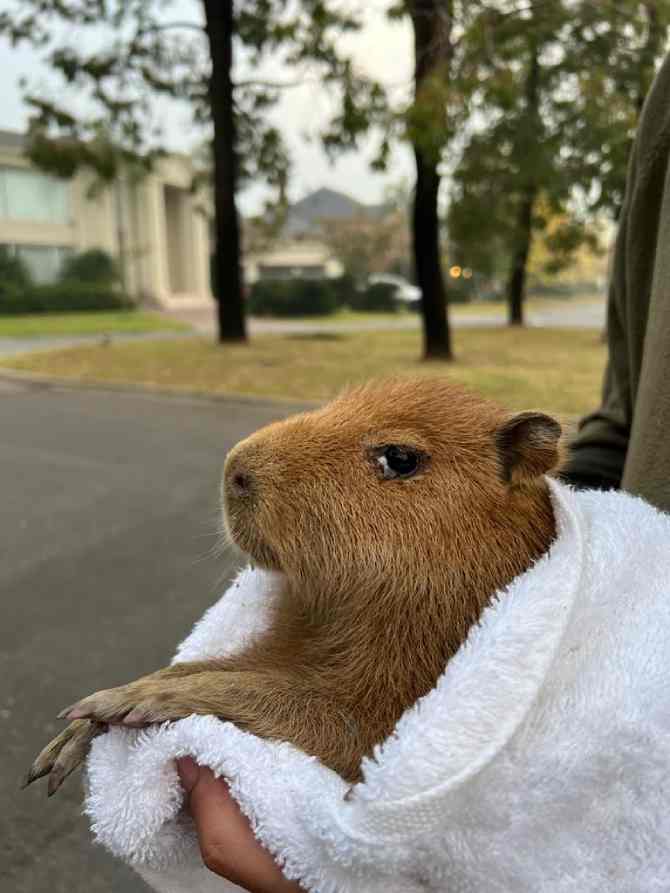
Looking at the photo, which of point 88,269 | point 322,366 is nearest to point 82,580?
point 322,366

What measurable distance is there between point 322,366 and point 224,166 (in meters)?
4.81

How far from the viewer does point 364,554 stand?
1.00 meters

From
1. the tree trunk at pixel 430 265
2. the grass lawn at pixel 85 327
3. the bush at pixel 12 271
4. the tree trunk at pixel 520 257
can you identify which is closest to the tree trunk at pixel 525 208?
the tree trunk at pixel 520 257

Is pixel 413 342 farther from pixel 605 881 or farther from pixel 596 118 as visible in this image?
pixel 605 881

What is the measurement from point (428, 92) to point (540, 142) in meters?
7.58

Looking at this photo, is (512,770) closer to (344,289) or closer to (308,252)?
(344,289)

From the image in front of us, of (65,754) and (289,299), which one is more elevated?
(289,299)

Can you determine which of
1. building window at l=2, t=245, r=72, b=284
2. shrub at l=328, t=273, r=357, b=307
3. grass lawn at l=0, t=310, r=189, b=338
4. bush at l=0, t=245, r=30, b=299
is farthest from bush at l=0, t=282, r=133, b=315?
shrub at l=328, t=273, r=357, b=307

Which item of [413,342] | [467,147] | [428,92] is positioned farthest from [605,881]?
[413,342]

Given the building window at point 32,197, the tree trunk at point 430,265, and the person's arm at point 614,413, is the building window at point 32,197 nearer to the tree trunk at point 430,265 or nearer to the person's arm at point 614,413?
the tree trunk at point 430,265

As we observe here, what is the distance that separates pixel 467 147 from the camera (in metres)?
15.2

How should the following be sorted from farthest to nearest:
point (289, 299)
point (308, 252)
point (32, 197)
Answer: point (308, 252) < point (32, 197) < point (289, 299)

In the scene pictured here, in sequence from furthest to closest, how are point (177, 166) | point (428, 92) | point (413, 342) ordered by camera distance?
1. point (177, 166)
2. point (413, 342)
3. point (428, 92)

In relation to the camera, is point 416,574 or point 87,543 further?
point 87,543
